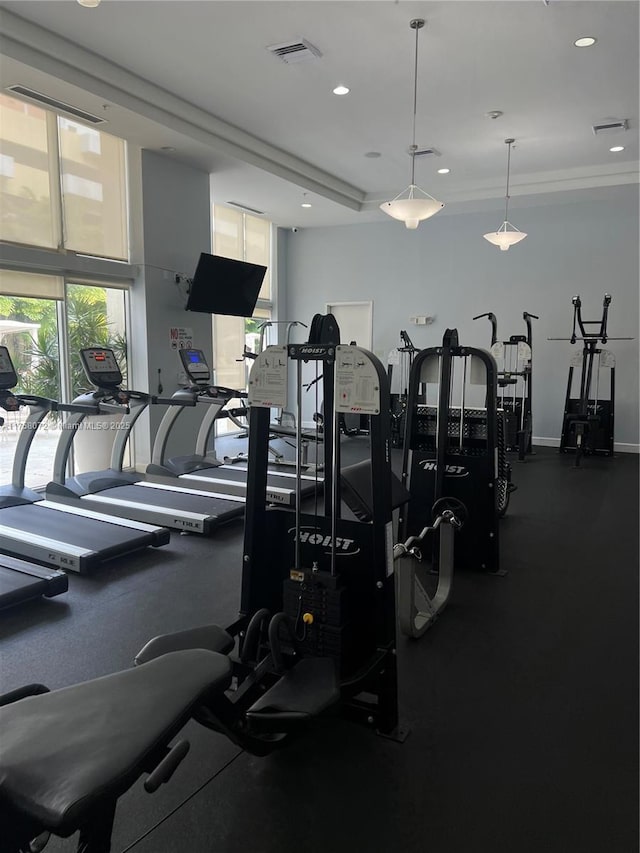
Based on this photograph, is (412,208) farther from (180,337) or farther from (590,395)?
(590,395)

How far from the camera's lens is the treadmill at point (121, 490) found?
485cm

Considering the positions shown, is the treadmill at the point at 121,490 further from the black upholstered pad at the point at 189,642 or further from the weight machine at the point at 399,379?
the weight machine at the point at 399,379

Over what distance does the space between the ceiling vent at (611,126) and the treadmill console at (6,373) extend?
20.4ft

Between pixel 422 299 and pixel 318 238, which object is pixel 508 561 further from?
pixel 318 238

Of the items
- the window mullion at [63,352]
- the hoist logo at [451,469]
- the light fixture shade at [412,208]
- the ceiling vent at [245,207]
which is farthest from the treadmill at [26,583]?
the ceiling vent at [245,207]

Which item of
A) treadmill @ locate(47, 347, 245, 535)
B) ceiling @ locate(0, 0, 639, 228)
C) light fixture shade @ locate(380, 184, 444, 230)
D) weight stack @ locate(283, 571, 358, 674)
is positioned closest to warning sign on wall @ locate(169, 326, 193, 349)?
treadmill @ locate(47, 347, 245, 535)

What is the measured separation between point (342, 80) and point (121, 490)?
4.20 meters

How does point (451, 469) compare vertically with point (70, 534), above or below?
above

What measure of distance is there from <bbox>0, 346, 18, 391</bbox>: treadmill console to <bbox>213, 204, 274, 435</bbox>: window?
4.09 meters

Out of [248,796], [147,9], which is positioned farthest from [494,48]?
[248,796]

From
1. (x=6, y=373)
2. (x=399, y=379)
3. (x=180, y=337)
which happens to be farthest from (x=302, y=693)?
(x=399, y=379)

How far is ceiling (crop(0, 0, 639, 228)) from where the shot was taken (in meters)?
4.27

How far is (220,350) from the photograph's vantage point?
933cm

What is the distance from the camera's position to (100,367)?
5430 millimetres
